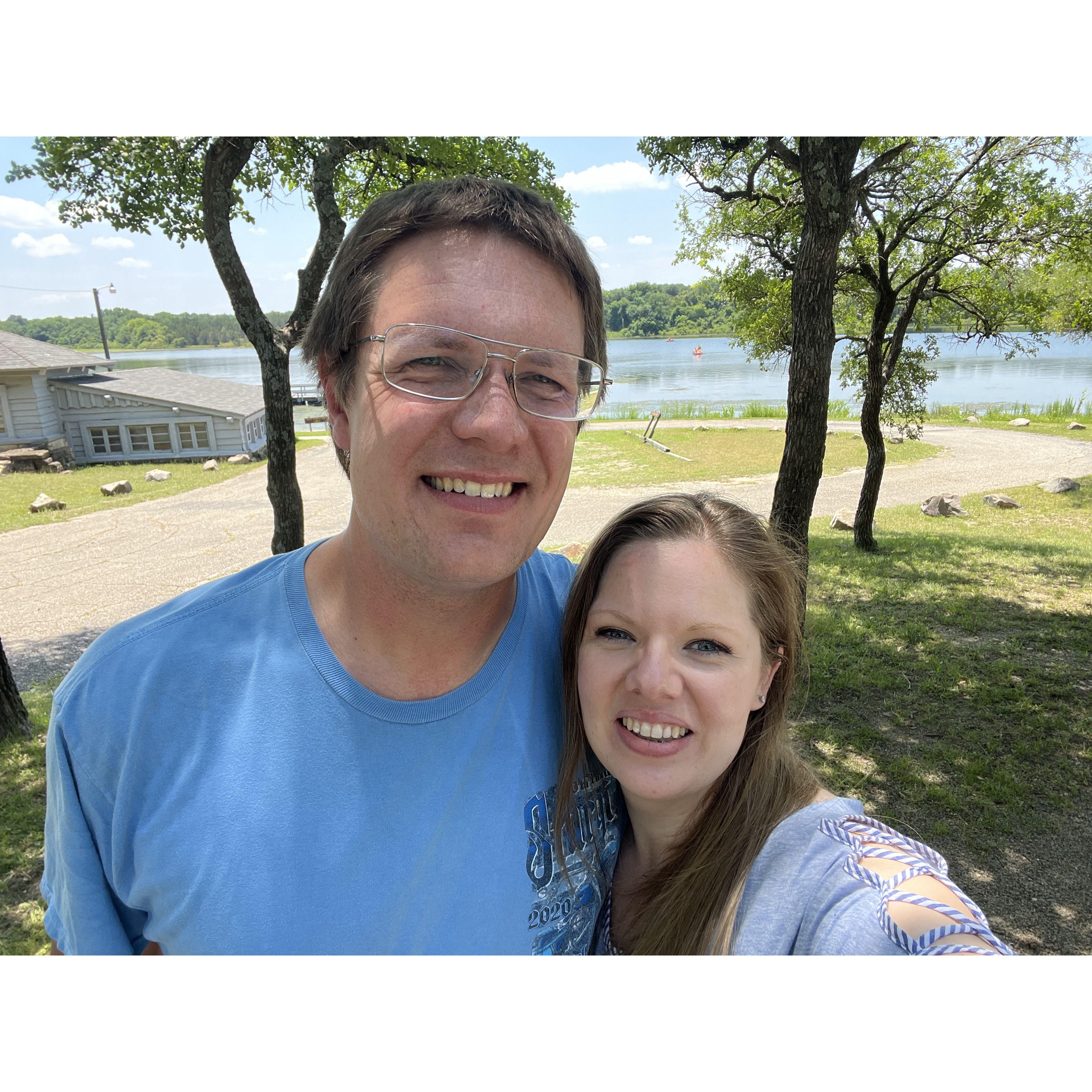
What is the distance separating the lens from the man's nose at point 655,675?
1.38m

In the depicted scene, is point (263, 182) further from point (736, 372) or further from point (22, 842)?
point (736, 372)

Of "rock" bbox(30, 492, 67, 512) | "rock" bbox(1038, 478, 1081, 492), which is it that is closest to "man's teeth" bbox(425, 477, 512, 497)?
"rock" bbox(1038, 478, 1081, 492)

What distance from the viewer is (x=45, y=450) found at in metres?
23.2

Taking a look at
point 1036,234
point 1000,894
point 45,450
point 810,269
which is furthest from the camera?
point 45,450

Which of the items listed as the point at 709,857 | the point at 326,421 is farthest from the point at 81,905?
the point at 709,857

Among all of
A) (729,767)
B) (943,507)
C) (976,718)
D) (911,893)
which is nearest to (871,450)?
(943,507)

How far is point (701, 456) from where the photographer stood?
2281cm

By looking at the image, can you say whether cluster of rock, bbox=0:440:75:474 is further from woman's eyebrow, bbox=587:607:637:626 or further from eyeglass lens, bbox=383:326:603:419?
woman's eyebrow, bbox=587:607:637:626

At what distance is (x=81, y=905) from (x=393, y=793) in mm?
558

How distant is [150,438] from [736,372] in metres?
43.2

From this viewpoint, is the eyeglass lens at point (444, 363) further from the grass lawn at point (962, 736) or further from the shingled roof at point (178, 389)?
the shingled roof at point (178, 389)

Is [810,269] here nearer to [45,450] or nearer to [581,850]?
[581,850]

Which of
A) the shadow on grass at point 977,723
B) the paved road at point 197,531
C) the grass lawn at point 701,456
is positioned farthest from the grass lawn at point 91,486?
the shadow on grass at point 977,723

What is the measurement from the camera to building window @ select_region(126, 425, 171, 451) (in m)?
25.4
